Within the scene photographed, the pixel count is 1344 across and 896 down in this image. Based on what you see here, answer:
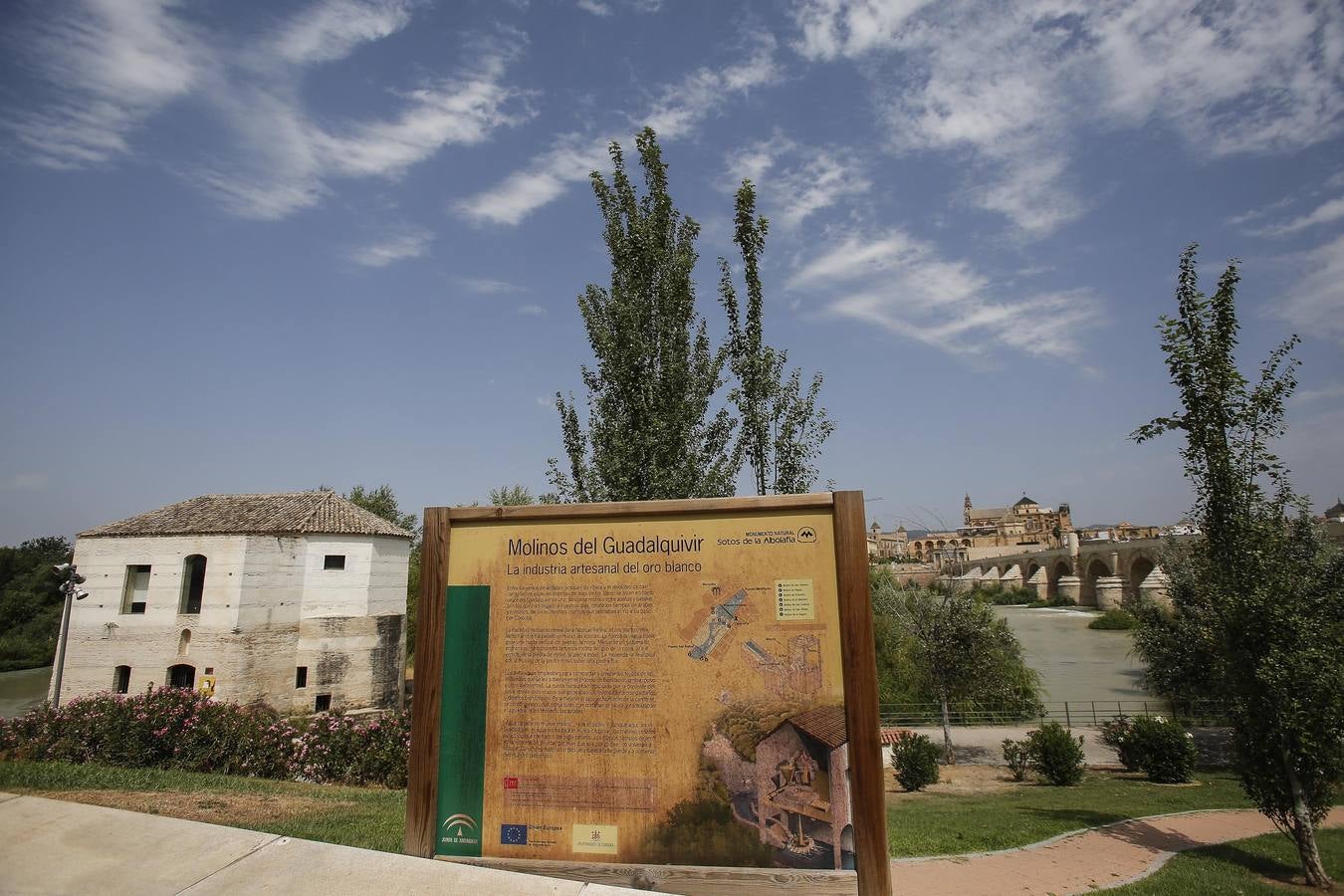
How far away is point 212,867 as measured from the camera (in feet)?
13.3

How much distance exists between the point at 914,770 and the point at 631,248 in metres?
12.9

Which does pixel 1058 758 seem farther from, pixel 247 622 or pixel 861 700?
pixel 247 622

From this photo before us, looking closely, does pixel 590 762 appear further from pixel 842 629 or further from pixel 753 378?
pixel 753 378

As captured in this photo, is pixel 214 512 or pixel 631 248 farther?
pixel 214 512

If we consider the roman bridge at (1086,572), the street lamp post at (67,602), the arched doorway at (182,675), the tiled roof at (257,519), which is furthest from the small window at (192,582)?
the roman bridge at (1086,572)

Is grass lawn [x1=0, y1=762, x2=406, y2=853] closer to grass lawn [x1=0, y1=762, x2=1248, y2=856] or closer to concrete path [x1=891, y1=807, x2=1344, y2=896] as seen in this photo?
grass lawn [x1=0, y1=762, x2=1248, y2=856]

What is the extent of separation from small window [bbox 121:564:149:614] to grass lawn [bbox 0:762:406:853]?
19371mm

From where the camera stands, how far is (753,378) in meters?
14.9

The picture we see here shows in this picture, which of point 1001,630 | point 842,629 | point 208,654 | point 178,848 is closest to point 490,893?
point 178,848

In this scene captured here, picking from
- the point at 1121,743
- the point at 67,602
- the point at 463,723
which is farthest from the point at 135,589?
the point at 1121,743

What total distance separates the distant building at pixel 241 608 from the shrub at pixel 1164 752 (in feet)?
79.6

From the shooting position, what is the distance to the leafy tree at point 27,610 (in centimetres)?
4831

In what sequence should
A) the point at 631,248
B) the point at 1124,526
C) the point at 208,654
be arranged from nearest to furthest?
the point at 631,248, the point at 208,654, the point at 1124,526

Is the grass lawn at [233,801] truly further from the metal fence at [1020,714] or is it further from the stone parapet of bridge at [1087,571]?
the stone parapet of bridge at [1087,571]
